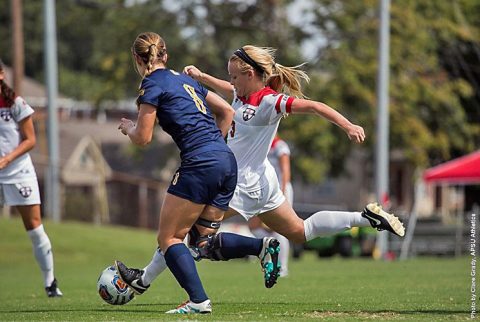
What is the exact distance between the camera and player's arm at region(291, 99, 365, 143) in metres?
7.99

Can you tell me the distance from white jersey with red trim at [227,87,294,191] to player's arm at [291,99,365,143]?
32 centimetres

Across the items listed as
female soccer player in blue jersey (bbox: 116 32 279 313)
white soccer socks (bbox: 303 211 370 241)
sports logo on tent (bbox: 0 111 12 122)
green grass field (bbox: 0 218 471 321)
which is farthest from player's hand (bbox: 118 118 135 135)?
sports logo on tent (bbox: 0 111 12 122)

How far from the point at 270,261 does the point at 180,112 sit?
1.44m

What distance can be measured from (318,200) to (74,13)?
68.7 ft

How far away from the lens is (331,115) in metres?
8.07

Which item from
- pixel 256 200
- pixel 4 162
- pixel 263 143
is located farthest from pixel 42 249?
pixel 263 143

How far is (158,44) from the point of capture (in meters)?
8.00

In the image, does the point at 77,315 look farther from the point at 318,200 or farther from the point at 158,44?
the point at 318,200

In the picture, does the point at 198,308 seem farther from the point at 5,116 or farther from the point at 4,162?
the point at 5,116

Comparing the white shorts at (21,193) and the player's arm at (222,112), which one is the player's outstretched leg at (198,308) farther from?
the white shorts at (21,193)

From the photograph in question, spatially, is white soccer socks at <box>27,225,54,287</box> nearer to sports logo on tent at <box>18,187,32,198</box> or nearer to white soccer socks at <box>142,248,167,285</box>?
sports logo on tent at <box>18,187,32,198</box>

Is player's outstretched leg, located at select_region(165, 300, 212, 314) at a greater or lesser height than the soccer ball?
lesser

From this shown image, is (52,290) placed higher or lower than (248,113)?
lower

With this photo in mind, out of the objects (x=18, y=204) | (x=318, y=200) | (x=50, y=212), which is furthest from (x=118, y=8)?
(x=18, y=204)
